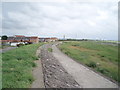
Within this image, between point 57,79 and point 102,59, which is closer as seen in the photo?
point 57,79

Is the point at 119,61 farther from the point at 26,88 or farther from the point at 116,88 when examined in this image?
the point at 26,88

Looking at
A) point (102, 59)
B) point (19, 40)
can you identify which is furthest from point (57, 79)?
point (19, 40)

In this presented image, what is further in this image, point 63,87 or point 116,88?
point 116,88

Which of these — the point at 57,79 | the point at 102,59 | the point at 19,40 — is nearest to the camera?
the point at 57,79

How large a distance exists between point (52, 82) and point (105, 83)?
2.51 meters

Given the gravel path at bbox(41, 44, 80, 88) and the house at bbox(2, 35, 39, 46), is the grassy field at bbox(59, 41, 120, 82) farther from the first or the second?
the house at bbox(2, 35, 39, 46)

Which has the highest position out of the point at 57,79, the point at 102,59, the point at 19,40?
the point at 19,40

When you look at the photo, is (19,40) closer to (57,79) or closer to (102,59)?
(102,59)

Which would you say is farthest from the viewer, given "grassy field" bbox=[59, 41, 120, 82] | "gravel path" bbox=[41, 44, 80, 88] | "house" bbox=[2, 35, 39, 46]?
"house" bbox=[2, 35, 39, 46]

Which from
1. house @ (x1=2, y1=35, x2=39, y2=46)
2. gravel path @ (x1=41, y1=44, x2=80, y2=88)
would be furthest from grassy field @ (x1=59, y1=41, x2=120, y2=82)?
house @ (x1=2, y1=35, x2=39, y2=46)

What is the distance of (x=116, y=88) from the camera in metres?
4.39

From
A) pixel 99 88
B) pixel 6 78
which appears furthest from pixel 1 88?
pixel 99 88

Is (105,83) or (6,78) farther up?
(6,78)

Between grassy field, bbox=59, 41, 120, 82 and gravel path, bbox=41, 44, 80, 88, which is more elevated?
gravel path, bbox=41, 44, 80, 88
